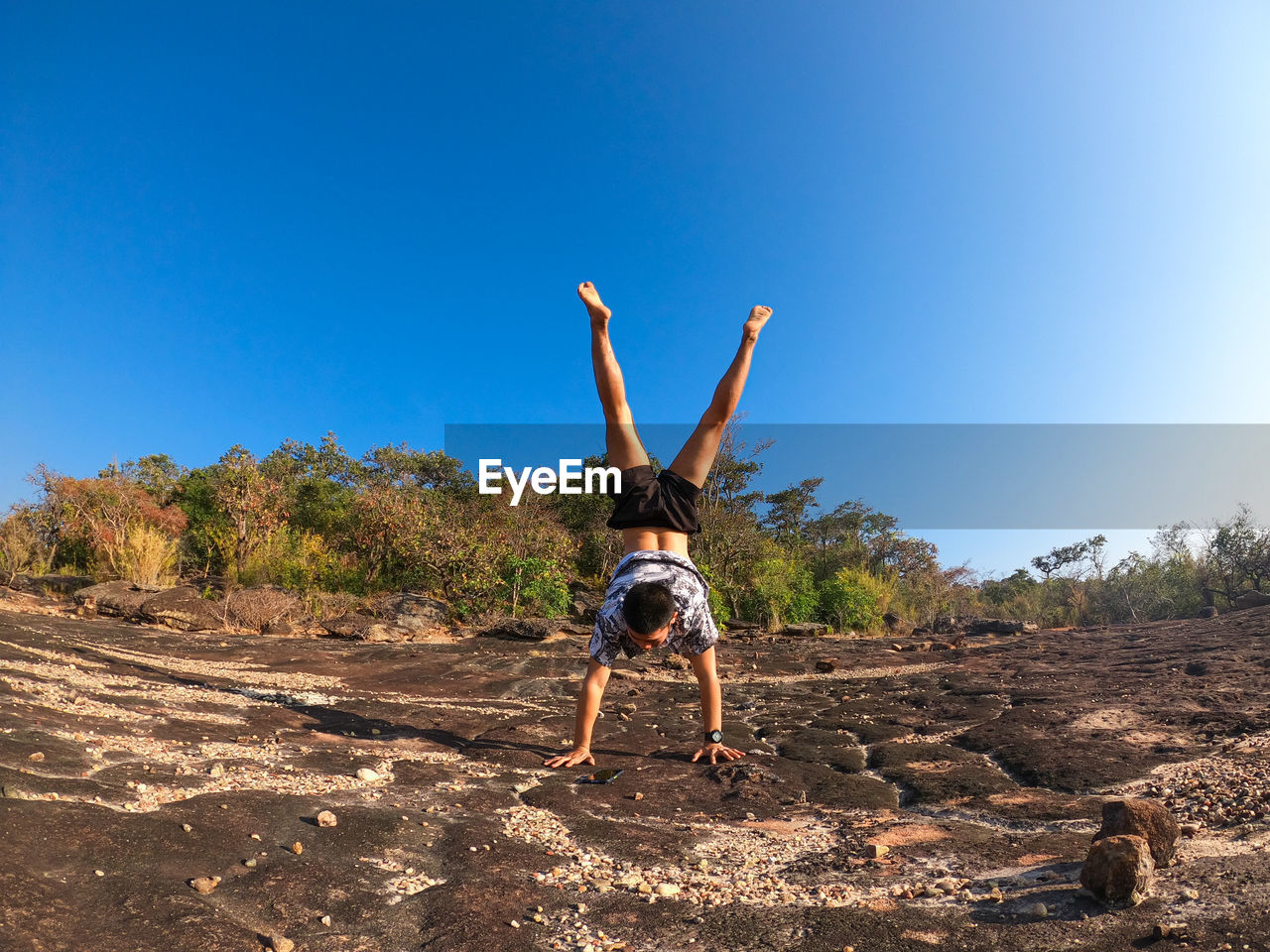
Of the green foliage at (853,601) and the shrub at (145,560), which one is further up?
the shrub at (145,560)

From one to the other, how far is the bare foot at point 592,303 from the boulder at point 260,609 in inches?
379

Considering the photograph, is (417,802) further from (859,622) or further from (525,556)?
(859,622)

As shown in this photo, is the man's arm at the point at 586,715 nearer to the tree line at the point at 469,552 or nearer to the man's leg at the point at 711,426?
the man's leg at the point at 711,426

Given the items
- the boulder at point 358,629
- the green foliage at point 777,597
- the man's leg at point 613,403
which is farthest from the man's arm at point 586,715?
the green foliage at point 777,597

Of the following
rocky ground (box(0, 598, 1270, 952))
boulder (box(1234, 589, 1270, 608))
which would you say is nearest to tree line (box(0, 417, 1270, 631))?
boulder (box(1234, 589, 1270, 608))

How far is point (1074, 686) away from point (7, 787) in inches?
301

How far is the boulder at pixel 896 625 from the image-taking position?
18609 millimetres

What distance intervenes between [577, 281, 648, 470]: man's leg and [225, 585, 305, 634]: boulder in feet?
31.4

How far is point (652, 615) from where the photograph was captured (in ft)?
11.8

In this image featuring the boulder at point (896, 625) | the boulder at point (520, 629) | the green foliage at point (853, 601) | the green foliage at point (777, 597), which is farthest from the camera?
the boulder at point (896, 625)

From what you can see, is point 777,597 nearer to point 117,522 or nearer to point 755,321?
point 755,321

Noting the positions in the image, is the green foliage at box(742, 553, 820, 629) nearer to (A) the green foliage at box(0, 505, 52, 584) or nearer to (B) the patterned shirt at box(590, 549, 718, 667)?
(B) the patterned shirt at box(590, 549, 718, 667)

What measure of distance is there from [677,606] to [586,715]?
85cm

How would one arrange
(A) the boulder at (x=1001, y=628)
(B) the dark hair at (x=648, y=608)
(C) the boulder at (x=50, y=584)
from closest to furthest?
1. (B) the dark hair at (x=648, y=608)
2. (C) the boulder at (x=50, y=584)
3. (A) the boulder at (x=1001, y=628)
